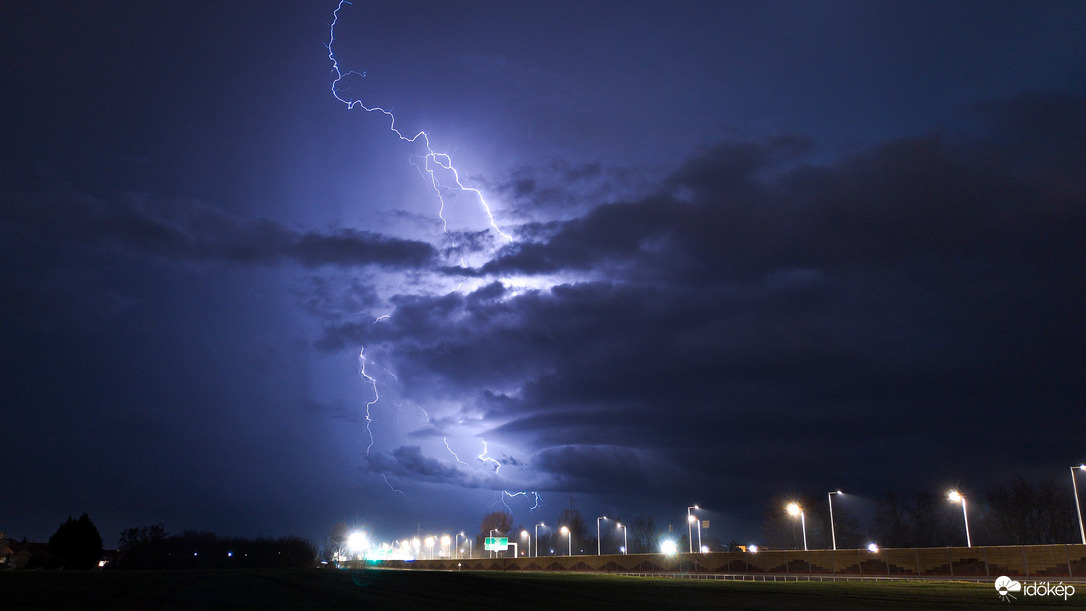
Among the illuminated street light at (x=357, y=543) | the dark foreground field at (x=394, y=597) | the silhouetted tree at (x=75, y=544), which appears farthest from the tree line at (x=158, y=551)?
the dark foreground field at (x=394, y=597)

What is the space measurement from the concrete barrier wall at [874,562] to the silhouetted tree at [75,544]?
164ft

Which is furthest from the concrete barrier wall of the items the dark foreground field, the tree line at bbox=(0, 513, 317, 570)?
the tree line at bbox=(0, 513, 317, 570)

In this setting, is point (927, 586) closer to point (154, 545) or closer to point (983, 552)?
point (983, 552)

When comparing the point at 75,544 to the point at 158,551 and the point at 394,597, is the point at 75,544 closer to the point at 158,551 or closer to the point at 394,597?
the point at 158,551

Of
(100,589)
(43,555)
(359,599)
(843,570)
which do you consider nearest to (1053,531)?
(843,570)

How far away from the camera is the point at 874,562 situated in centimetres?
6006

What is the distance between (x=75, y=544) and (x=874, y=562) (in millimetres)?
74918

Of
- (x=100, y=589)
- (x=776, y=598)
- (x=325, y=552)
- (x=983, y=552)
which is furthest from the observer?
(x=325, y=552)

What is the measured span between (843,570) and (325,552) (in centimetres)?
9005

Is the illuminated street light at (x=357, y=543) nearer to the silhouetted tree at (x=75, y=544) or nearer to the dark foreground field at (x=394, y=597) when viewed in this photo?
the silhouetted tree at (x=75, y=544)

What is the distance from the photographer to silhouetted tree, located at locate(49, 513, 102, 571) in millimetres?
77062

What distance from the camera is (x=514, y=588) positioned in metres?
37.8

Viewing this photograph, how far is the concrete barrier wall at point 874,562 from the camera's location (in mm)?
46688

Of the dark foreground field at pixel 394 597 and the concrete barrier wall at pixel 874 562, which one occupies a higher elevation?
the dark foreground field at pixel 394 597
